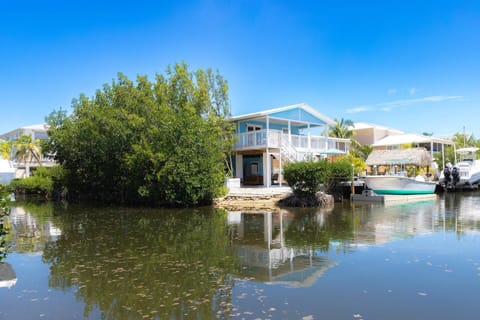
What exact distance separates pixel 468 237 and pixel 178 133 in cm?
1451

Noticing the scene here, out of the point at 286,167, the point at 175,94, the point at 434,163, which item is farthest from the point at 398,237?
the point at 434,163

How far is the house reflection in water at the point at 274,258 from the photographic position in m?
7.55

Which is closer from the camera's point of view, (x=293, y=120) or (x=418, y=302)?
(x=418, y=302)

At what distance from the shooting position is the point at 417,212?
18188 millimetres

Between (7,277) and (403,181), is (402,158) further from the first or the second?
(7,277)

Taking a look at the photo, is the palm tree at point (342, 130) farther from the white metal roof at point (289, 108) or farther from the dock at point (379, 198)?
the dock at point (379, 198)

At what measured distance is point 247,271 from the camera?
7.99m

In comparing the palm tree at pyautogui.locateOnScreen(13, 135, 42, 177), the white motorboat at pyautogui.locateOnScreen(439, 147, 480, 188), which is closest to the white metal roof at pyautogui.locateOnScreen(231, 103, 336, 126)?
the white motorboat at pyautogui.locateOnScreen(439, 147, 480, 188)

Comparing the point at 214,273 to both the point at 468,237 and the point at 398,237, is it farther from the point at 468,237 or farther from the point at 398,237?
the point at 468,237

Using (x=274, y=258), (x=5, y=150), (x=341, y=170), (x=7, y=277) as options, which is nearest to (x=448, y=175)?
(x=341, y=170)

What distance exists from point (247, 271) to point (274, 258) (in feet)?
4.24

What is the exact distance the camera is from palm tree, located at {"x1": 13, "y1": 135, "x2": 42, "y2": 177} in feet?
147

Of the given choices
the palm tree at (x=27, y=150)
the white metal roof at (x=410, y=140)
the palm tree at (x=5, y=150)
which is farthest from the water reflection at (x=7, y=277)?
the palm tree at (x=5, y=150)

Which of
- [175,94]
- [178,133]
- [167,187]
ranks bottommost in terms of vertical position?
[167,187]
